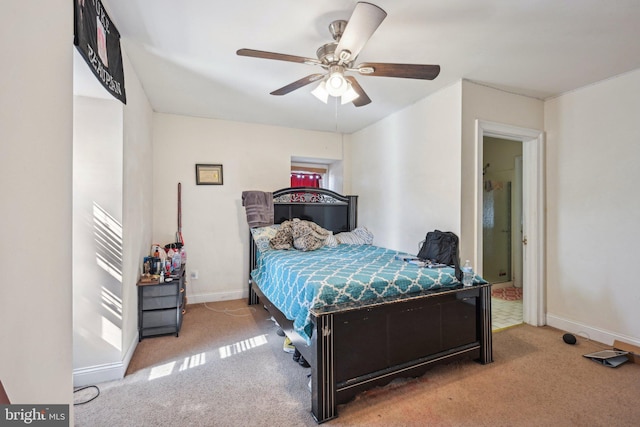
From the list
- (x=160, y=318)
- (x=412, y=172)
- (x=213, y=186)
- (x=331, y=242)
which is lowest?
(x=160, y=318)

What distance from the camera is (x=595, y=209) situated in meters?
2.74

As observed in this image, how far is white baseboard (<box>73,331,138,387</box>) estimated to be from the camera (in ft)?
6.68

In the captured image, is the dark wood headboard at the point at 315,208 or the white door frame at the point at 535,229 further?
the dark wood headboard at the point at 315,208

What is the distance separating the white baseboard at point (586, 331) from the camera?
256 cm

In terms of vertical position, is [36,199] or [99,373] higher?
[36,199]

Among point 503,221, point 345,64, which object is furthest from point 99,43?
point 503,221

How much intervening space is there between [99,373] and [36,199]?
181 cm

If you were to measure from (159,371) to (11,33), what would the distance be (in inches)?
89.6

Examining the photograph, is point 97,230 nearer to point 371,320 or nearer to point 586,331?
point 371,320

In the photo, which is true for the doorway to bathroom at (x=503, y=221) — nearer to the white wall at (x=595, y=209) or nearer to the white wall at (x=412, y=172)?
the white wall at (x=595, y=209)

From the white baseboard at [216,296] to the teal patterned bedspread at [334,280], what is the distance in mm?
1168

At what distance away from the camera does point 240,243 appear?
400cm

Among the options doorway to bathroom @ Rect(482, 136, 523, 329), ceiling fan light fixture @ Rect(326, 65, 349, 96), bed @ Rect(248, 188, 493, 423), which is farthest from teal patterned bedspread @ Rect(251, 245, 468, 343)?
doorway to bathroom @ Rect(482, 136, 523, 329)

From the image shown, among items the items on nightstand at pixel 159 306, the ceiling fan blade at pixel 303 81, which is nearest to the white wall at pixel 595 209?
the ceiling fan blade at pixel 303 81
